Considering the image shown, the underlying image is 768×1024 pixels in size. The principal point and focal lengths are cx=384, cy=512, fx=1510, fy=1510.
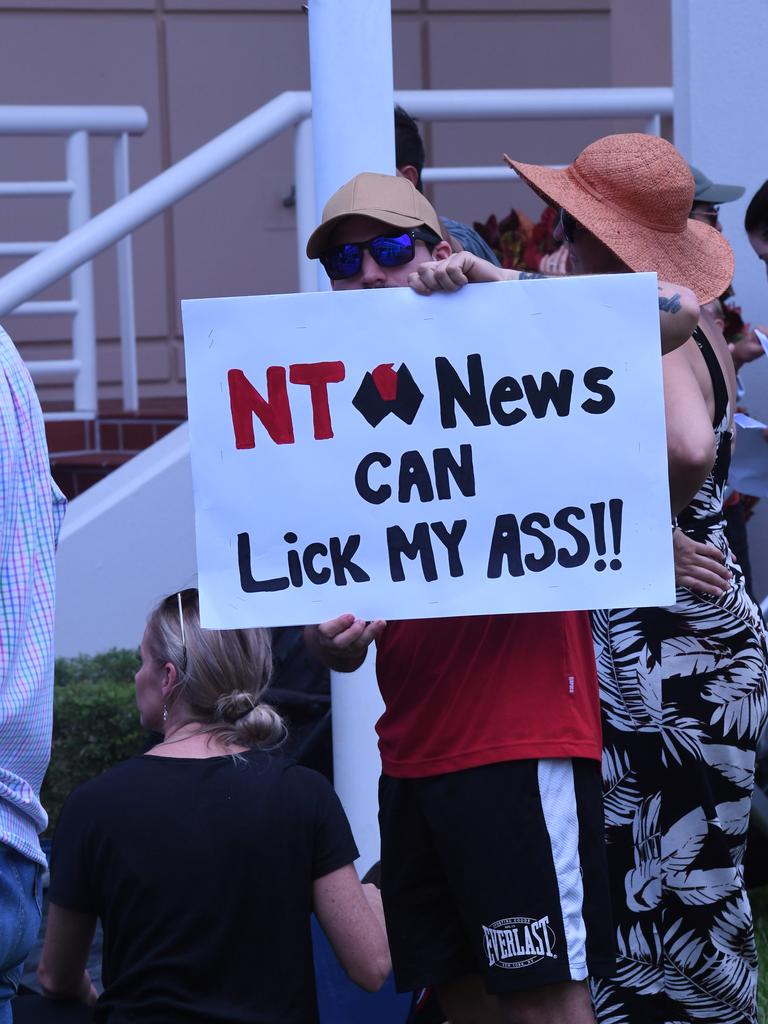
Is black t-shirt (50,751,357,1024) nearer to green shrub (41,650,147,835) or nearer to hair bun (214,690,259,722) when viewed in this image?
hair bun (214,690,259,722)

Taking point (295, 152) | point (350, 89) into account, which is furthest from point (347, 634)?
point (295, 152)

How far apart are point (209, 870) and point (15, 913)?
451 mm

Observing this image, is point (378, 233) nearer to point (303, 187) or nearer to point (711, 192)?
point (711, 192)

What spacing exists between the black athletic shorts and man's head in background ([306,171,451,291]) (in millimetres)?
806

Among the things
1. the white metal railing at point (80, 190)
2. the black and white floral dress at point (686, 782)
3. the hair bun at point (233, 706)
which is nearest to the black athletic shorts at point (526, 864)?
the hair bun at point (233, 706)

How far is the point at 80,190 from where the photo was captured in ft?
20.2

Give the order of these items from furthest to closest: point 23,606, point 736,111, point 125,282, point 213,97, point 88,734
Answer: point 213,97 → point 125,282 → point 88,734 → point 736,111 → point 23,606

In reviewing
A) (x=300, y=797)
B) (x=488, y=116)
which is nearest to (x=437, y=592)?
(x=300, y=797)

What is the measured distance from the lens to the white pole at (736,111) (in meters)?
A: 4.65

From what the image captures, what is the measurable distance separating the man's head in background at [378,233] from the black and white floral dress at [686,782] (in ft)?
2.10

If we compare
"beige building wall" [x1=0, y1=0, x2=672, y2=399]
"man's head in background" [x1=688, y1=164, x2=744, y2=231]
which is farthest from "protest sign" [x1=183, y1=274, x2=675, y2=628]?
"beige building wall" [x1=0, y1=0, x2=672, y2=399]

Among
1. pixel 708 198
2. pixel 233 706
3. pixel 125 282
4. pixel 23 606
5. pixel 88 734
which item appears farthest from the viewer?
pixel 125 282

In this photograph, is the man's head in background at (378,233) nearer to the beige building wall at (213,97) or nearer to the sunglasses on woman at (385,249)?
the sunglasses on woman at (385,249)

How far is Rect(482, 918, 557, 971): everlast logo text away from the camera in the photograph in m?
2.26
